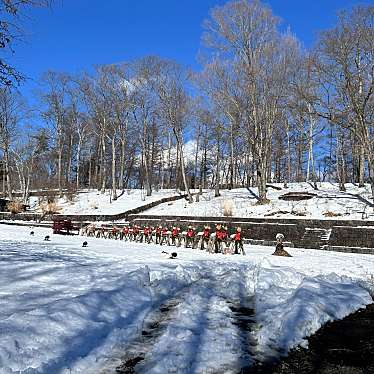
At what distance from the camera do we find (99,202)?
40.5 meters

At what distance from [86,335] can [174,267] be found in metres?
5.65

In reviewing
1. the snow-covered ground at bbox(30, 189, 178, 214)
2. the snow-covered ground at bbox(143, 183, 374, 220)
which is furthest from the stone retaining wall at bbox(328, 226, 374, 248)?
the snow-covered ground at bbox(30, 189, 178, 214)

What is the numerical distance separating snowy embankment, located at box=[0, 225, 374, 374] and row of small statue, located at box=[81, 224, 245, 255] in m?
6.51

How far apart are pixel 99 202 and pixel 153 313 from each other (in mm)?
34962

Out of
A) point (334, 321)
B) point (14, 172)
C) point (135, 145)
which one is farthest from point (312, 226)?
point (14, 172)

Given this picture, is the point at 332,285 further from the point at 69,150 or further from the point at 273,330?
the point at 69,150

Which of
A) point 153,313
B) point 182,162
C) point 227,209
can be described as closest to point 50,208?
point 182,162

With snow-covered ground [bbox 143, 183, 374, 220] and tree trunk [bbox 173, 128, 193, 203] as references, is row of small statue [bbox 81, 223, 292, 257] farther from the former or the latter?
tree trunk [bbox 173, 128, 193, 203]

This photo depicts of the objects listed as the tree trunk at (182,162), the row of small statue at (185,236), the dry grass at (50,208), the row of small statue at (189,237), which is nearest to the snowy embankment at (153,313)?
the row of small statue at (189,237)

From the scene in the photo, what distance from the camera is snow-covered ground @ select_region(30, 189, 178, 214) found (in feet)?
121

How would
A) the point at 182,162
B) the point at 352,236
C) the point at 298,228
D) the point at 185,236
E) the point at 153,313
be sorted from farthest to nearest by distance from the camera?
the point at 182,162 < the point at 298,228 < the point at 185,236 < the point at 352,236 < the point at 153,313

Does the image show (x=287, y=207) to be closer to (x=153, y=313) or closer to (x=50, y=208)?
(x=153, y=313)

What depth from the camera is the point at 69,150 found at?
52656 mm

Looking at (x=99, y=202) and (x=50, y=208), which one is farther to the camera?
(x=99, y=202)
